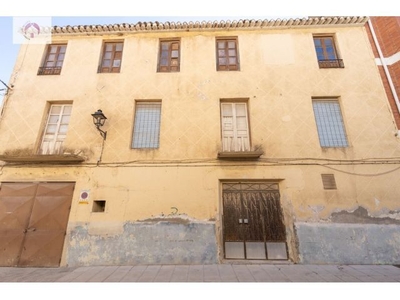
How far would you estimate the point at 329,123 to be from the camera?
692cm

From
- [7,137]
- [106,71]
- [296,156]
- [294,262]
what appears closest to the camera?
[294,262]

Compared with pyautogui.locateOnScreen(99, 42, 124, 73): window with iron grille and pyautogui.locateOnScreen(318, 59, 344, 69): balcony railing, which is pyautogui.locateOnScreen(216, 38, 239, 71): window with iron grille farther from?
pyautogui.locateOnScreen(99, 42, 124, 73): window with iron grille

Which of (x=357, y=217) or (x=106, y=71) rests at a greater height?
(x=106, y=71)

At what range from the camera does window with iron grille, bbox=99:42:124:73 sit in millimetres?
7816

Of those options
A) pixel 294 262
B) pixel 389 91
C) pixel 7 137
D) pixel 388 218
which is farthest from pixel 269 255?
pixel 7 137

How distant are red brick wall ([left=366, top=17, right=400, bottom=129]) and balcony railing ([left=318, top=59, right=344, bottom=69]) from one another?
4.61 feet

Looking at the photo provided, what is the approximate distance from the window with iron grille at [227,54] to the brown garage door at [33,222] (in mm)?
6324

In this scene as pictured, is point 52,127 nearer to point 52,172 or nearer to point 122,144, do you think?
point 52,172

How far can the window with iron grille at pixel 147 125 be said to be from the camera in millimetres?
6875

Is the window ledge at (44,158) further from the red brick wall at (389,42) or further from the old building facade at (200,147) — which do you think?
the red brick wall at (389,42)

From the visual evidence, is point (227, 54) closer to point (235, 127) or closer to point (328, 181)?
point (235, 127)

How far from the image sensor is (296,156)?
21.2 ft

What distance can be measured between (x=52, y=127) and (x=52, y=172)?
1.63 metres

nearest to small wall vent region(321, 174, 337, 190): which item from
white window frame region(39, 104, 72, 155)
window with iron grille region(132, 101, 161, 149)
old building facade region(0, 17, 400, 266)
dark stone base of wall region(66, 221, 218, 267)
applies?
old building facade region(0, 17, 400, 266)
